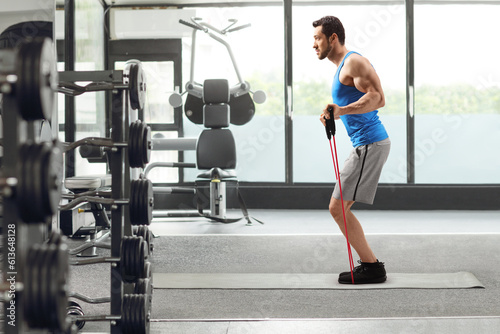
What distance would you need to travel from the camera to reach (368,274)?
10.6 ft

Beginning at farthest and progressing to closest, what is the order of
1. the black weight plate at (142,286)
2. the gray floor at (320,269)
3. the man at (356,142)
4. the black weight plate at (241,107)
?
1. the black weight plate at (241,107)
2. the man at (356,142)
3. the gray floor at (320,269)
4. the black weight plate at (142,286)

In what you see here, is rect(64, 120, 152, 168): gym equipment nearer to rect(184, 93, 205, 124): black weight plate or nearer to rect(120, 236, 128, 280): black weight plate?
rect(120, 236, 128, 280): black weight plate

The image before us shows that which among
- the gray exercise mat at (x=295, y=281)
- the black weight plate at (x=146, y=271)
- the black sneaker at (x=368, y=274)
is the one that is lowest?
the gray exercise mat at (x=295, y=281)

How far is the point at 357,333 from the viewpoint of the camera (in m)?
2.36

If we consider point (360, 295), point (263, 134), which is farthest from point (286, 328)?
point (263, 134)

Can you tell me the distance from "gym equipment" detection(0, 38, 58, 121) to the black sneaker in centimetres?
230

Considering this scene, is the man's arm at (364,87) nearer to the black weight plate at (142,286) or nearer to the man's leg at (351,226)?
the man's leg at (351,226)

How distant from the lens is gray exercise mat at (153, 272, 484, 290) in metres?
3.17

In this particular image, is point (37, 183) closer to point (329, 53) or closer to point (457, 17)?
point (329, 53)

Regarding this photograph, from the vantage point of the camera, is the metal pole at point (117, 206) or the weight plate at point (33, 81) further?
the metal pole at point (117, 206)

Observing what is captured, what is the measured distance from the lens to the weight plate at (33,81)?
4.01ft

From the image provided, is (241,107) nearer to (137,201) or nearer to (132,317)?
(137,201)

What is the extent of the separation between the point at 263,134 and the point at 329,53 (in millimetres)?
3442

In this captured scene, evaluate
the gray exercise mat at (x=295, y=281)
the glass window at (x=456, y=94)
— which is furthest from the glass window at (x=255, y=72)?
the gray exercise mat at (x=295, y=281)
